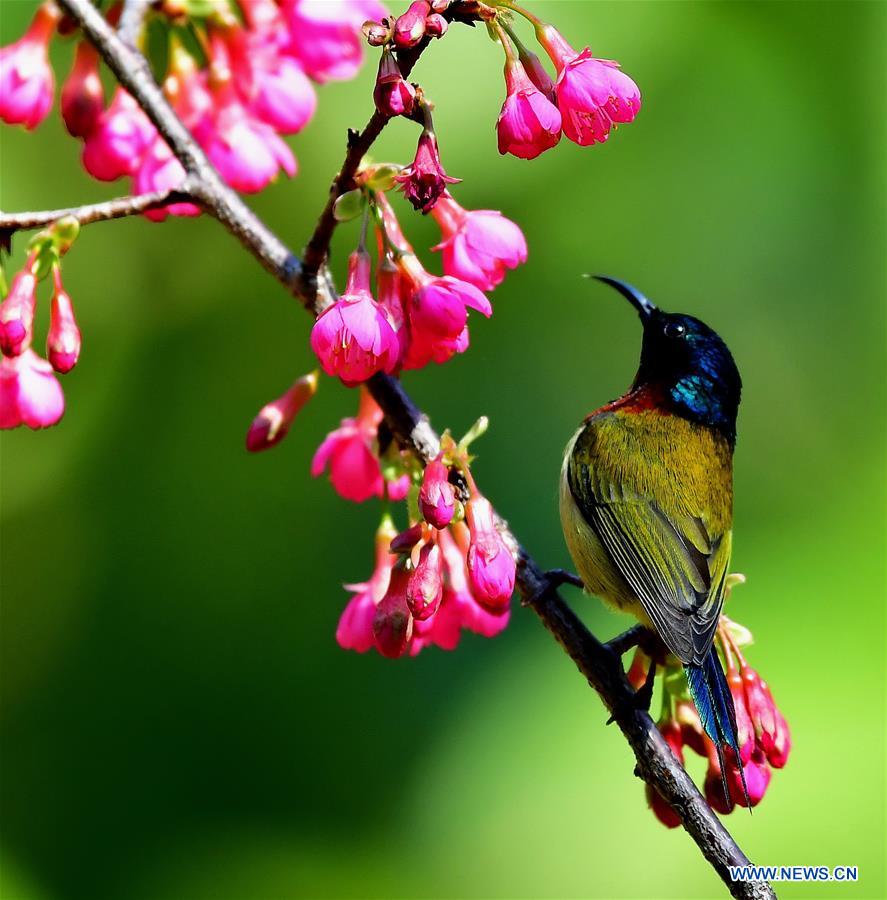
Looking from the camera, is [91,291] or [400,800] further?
[91,291]

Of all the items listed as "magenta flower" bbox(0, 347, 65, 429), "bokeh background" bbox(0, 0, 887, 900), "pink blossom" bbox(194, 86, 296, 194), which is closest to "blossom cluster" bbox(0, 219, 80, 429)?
"magenta flower" bbox(0, 347, 65, 429)

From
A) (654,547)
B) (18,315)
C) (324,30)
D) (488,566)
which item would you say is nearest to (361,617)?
(488,566)

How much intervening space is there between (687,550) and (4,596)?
6.37 ft

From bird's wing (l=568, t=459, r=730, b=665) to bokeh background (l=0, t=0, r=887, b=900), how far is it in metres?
0.57

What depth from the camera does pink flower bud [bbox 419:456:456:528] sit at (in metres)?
1.40

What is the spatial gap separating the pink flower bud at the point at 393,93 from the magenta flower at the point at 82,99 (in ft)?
2.61

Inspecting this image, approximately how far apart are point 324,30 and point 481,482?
1.41m

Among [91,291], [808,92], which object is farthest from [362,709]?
[808,92]

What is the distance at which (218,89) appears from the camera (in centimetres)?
196

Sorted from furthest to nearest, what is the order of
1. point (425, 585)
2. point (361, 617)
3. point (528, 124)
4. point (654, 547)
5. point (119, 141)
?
point (654, 547), point (119, 141), point (361, 617), point (425, 585), point (528, 124)

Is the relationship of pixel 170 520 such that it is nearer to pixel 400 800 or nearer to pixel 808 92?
pixel 400 800

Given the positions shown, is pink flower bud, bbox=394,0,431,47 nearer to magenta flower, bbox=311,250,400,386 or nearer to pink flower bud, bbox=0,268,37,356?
magenta flower, bbox=311,250,400,386

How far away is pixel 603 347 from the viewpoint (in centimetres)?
338

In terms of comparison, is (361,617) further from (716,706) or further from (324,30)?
(324,30)
